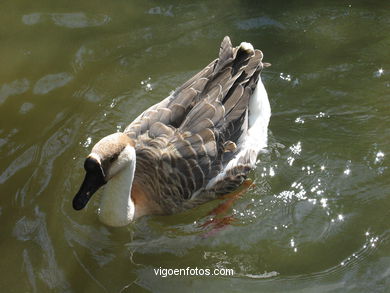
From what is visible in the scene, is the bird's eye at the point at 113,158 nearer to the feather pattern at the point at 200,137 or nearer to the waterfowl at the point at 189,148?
the waterfowl at the point at 189,148

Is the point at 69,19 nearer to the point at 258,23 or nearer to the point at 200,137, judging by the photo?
the point at 258,23

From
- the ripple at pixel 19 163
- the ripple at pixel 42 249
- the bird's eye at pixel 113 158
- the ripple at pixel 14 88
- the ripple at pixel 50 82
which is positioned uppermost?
the bird's eye at pixel 113 158

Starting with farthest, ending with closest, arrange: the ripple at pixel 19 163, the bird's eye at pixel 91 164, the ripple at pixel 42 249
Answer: the ripple at pixel 19 163, the ripple at pixel 42 249, the bird's eye at pixel 91 164

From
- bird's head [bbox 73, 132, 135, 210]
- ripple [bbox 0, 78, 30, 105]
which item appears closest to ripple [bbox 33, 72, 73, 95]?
ripple [bbox 0, 78, 30, 105]

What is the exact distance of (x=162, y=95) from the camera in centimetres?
699

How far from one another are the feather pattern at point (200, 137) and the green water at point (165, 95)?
33 centimetres

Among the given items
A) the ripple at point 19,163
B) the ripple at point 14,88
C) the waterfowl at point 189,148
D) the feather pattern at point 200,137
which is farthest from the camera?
the ripple at point 14,88

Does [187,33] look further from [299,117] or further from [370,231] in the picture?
[370,231]

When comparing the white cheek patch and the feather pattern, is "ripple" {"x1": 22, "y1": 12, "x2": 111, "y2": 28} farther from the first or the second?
the white cheek patch

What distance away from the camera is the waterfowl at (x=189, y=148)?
5.31 m

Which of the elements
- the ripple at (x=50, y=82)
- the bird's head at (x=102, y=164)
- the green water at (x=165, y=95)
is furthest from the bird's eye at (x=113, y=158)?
the ripple at (x=50, y=82)

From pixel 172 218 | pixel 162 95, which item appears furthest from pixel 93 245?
pixel 162 95

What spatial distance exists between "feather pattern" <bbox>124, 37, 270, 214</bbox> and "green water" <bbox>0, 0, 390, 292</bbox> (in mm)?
327

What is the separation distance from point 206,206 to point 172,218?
41cm
